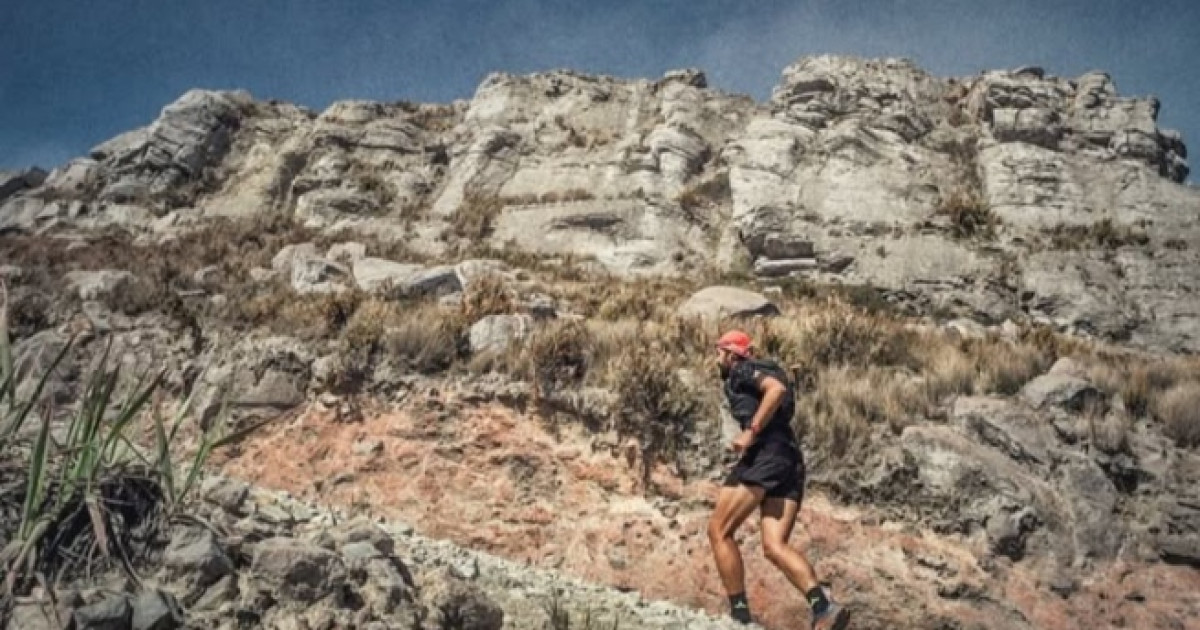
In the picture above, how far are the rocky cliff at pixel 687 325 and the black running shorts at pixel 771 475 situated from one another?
1.24 metres

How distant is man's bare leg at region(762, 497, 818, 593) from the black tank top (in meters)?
0.43

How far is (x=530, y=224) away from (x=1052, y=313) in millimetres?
15449

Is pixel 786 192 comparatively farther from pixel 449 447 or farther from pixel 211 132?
pixel 211 132

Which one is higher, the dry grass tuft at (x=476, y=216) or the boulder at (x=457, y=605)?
the dry grass tuft at (x=476, y=216)

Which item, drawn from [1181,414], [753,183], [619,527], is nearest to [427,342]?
[619,527]

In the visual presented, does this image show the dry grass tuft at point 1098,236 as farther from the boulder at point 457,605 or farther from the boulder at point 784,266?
the boulder at point 457,605

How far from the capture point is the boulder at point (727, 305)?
14379 mm

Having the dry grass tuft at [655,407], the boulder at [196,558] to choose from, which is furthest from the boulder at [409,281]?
the boulder at [196,558]

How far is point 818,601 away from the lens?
224 inches

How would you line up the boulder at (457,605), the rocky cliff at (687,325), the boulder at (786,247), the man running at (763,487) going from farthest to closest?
the boulder at (786,247) < the rocky cliff at (687,325) < the man running at (763,487) < the boulder at (457,605)

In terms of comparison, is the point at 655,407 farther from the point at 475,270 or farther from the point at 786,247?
the point at 786,247

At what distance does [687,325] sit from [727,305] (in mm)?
3549

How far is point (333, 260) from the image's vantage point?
61.9ft

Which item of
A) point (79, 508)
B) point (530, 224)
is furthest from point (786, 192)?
point (79, 508)
